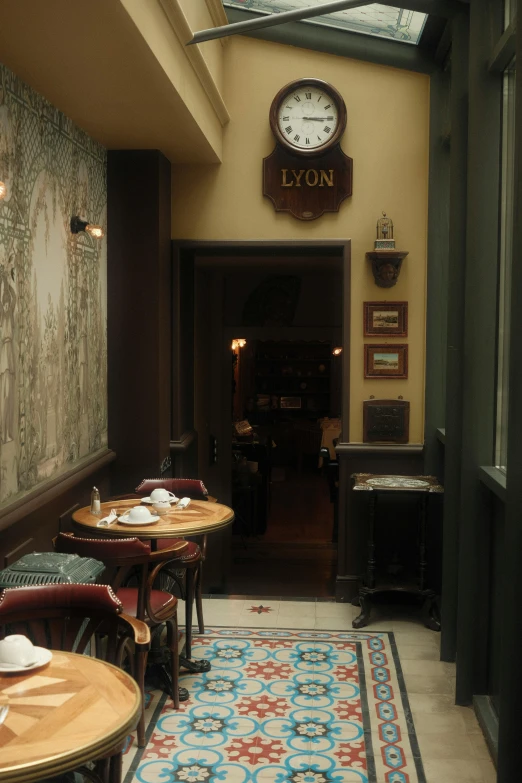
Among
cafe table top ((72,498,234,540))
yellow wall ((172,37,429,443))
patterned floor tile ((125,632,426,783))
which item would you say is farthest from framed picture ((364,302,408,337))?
patterned floor tile ((125,632,426,783))

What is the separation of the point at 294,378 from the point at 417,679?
11.7m

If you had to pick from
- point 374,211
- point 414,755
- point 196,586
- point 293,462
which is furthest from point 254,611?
point 293,462

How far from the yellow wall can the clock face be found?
0.38ft

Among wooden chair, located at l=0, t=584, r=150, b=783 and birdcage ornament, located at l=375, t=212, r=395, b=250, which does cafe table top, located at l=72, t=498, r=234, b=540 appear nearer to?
wooden chair, located at l=0, t=584, r=150, b=783

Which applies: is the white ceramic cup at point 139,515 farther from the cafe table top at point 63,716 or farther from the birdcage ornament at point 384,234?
the birdcage ornament at point 384,234

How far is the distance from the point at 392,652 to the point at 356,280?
2.62 m

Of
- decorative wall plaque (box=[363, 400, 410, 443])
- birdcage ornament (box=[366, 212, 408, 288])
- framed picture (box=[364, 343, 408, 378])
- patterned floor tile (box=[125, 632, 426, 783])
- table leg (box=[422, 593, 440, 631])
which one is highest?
birdcage ornament (box=[366, 212, 408, 288])

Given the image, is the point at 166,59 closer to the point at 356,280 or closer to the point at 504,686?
the point at 356,280

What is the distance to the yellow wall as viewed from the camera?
6152 millimetres

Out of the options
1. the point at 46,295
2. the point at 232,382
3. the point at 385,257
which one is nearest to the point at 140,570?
the point at 46,295

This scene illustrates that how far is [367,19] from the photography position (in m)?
5.79

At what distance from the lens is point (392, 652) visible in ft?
17.1

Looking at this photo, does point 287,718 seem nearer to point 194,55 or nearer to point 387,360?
point 387,360

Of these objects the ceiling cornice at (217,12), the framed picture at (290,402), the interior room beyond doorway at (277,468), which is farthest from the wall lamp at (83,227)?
the framed picture at (290,402)
